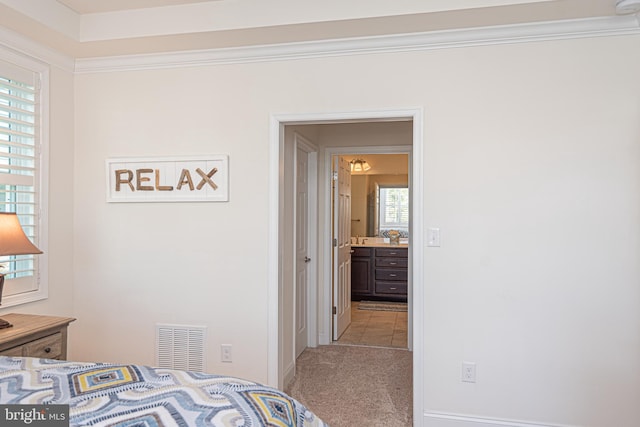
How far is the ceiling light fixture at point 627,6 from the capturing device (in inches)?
91.1

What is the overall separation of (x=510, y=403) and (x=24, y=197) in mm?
3279

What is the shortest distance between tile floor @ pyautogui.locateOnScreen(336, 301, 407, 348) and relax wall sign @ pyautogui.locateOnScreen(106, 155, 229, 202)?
2.41 meters

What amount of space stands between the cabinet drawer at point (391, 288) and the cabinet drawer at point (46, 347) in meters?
4.87

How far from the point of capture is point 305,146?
4.25 metres

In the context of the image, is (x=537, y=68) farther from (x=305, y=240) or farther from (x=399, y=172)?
(x=399, y=172)

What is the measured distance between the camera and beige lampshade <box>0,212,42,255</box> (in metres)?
2.37

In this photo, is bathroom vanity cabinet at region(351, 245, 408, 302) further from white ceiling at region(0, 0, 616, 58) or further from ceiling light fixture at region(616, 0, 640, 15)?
ceiling light fixture at region(616, 0, 640, 15)

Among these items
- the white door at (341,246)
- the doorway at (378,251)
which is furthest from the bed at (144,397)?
the doorway at (378,251)

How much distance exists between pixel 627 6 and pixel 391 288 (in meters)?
5.04

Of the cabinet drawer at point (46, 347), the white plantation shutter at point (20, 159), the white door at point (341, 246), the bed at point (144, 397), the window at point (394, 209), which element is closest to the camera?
the bed at point (144, 397)

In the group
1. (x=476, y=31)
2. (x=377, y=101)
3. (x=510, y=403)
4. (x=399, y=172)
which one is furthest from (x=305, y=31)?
(x=399, y=172)

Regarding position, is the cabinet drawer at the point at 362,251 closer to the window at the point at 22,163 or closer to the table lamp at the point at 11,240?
the window at the point at 22,163

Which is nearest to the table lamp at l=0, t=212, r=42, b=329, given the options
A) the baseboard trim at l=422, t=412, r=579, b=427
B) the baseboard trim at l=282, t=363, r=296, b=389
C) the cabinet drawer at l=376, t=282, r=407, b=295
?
the baseboard trim at l=282, t=363, r=296, b=389

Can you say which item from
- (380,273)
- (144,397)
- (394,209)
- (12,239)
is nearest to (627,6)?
(144,397)
